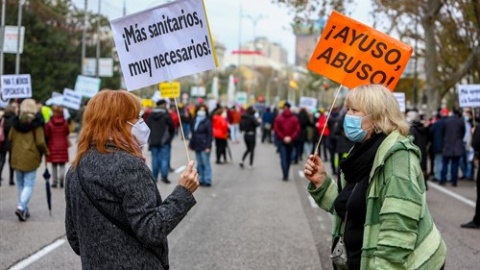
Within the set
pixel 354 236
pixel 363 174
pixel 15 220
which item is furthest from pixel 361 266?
pixel 15 220

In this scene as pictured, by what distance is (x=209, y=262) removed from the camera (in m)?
7.96

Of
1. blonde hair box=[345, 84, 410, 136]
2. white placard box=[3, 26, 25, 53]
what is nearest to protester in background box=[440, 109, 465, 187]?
white placard box=[3, 26, 25, 53]

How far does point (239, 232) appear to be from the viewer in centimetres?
1001

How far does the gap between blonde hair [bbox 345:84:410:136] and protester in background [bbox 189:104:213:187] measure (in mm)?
12300

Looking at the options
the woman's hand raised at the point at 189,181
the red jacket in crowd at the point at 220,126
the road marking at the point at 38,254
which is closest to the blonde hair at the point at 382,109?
the woman's hand raised at the point at 189,181

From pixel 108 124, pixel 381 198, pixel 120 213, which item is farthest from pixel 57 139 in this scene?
pixel 381 198

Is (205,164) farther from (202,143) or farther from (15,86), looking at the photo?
(15,86)

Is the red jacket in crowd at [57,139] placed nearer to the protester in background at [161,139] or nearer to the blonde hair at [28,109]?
the protester in background at [161,139]

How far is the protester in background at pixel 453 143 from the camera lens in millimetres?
17859

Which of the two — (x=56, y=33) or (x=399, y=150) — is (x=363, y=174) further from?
(x=56, y=33)

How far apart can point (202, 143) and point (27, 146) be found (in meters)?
5.80

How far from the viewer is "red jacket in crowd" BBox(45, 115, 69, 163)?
47.6 feet

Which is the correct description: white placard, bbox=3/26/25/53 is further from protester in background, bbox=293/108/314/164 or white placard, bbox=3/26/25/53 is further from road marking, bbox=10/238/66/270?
road marking, bbox=10/238/66/270

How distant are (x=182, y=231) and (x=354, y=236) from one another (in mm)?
6409
